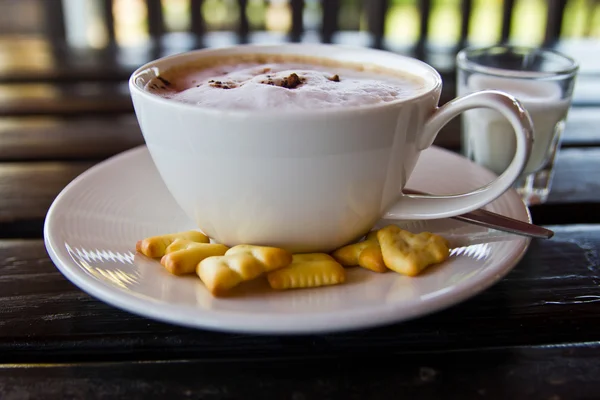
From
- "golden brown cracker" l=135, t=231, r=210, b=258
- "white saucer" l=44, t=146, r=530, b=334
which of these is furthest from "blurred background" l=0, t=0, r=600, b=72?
"golden brown cracker" l=135, t=231, r=210, b=258

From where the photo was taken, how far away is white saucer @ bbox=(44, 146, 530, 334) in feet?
1.63

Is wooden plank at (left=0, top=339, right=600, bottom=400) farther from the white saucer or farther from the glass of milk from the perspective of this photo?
the glass of milk

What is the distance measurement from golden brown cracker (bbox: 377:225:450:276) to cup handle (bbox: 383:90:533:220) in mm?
51

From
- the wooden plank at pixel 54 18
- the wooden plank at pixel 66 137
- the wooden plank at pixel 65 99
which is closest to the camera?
the wooden plank at pixel 66 137

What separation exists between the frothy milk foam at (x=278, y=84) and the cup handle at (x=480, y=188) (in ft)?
0.21

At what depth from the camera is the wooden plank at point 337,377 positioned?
49cm

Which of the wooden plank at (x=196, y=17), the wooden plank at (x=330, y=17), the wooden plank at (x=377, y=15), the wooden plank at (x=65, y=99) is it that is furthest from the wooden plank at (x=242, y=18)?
the wooden plank at (x=65, y=99)

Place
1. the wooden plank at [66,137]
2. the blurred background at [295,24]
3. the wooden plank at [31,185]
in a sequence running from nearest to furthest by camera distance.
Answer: the wooden plank at [31,185], the wooden plank at [66,137], the blurred background at [295,24]

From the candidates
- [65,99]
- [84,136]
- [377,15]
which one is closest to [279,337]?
[84,136]

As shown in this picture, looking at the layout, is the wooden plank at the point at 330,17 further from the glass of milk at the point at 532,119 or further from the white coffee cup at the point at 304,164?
the white coffee cup at the point at 304,164

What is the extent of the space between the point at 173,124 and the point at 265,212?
0.43 feet

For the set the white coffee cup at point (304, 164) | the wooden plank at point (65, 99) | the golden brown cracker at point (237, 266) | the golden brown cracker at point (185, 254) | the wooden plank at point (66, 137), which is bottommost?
the wooden plank at point (66, 137)

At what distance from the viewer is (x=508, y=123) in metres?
0.96

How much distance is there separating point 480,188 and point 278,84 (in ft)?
0.85
